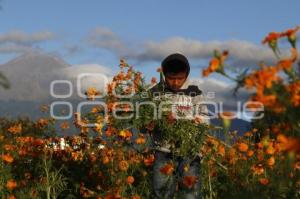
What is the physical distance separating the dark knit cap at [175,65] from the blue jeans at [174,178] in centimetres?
81

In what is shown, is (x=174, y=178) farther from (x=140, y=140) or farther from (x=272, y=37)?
(x=272, y=37)

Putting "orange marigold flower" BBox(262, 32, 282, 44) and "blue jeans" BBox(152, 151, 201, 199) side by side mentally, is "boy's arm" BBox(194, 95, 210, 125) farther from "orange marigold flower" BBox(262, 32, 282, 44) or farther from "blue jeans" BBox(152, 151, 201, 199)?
"orange marigold flower" BBox(262, 32, 282, 44)

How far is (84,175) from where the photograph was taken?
23.0 feet

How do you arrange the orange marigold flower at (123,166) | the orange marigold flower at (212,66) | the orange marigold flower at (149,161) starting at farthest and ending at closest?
the orange marigold flower at (123,166) < the orange marigold flower at (149,161) < the orange marigold flower at (212,66)

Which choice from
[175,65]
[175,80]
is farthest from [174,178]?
[175,65]

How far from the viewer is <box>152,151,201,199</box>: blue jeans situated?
5203mm

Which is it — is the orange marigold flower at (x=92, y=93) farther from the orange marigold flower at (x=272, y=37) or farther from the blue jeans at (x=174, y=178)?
the orange marigold flower at (x=272, y=37)

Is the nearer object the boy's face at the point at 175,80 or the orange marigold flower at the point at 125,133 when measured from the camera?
the orange marigold flower at the point at 125,133

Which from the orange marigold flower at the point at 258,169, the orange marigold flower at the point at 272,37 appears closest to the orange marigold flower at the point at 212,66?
the orange marigold flower at the point at 272,37

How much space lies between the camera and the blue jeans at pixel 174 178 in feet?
17.1

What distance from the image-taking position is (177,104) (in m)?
5.21

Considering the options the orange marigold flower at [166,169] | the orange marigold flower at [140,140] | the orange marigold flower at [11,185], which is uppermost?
the orange marigold flower at [140,140]

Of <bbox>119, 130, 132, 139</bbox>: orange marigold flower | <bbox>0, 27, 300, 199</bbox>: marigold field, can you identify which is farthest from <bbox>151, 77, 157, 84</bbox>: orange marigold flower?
<bbox>119, 130, 132, 139</bbox>: orange marigold flower

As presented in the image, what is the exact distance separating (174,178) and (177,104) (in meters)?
0.70
